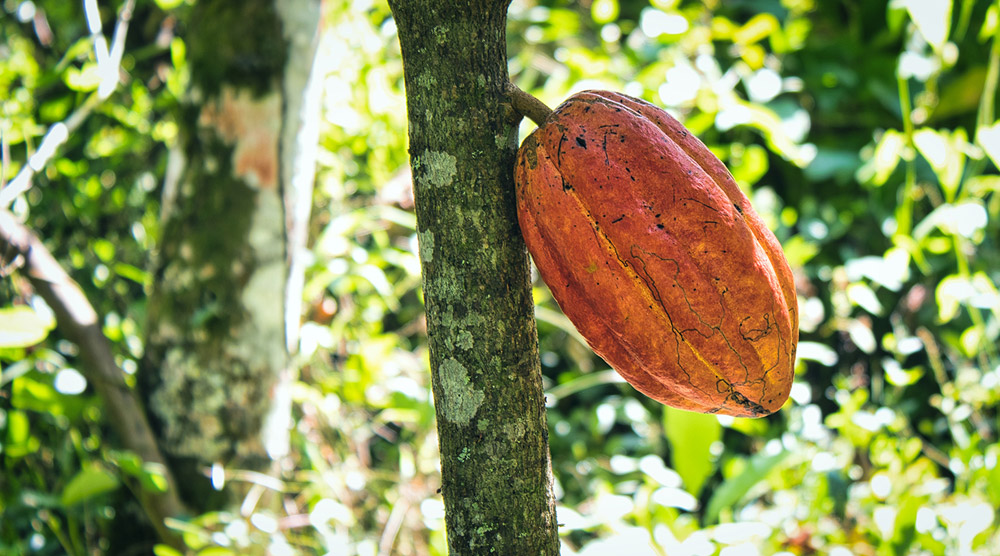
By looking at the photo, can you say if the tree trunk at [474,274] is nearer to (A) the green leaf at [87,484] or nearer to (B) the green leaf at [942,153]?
(A) the green leaf at [87,484]

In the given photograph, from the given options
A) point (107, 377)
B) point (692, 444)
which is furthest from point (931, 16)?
point (107, 377)

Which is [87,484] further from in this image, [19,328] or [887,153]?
[887,153]

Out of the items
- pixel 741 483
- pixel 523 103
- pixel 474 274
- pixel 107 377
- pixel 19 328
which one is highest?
pixel 523 103

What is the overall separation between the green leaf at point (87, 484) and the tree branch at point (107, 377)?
6 cm

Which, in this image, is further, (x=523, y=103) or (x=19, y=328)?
(x=19, y=328)

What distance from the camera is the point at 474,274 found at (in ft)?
1.82

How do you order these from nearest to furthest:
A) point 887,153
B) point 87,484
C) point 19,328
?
point 19,328 → point 87,484 → point 887,153

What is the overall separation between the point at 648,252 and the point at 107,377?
1.23 meters

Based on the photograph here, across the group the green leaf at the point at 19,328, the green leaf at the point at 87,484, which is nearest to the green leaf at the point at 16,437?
the green leaf at the point at 87,484

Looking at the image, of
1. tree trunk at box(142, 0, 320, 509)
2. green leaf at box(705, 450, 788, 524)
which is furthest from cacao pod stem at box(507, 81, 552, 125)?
green leaf at box(705, 450, 788, 524)

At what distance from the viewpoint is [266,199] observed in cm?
148

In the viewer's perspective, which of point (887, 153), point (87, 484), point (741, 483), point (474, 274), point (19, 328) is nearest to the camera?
point (474, 274)

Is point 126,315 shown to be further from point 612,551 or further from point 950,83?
point 950,83

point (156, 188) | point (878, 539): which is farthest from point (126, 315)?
point (878, 539)
